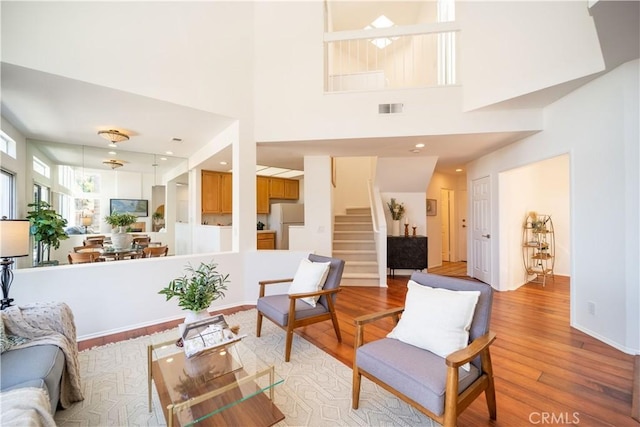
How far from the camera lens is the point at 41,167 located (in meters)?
4.43

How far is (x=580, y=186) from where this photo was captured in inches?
117

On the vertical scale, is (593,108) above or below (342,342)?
above

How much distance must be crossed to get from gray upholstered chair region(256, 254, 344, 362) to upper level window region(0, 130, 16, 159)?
13.9ft

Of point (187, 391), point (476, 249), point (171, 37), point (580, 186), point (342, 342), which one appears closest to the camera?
point (187, 391)

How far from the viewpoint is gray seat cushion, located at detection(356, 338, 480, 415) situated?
4.35 feet

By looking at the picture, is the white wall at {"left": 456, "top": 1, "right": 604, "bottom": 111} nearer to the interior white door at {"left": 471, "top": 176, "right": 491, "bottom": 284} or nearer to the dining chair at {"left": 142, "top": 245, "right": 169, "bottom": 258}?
the interior white door at {"left": 471, "top": 176, "right": 491, "bottom": 284}

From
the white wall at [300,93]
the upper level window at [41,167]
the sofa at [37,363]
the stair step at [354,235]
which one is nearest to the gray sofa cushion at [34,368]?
the sofa at [37,363]

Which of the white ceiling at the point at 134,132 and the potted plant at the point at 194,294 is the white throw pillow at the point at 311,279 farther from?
the white ceiling at the point at 134,132

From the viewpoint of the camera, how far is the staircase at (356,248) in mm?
4926

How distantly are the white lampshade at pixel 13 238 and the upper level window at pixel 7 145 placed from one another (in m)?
2.64

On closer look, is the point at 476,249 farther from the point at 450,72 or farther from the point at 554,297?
the point at 450,72

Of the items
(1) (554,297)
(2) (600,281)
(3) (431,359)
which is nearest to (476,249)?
(1) (554,297)

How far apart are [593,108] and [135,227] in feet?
24.3

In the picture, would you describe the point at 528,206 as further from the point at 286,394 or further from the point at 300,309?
the point at 286,394
